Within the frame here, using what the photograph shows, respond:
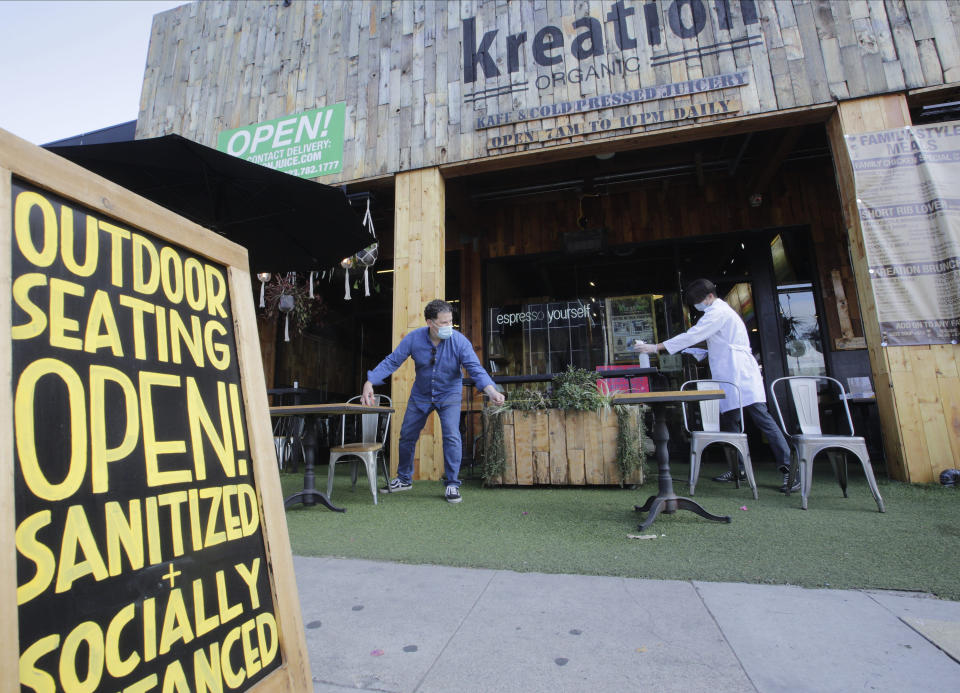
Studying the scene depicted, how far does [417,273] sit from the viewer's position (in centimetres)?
546

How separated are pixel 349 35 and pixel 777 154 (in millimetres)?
5507

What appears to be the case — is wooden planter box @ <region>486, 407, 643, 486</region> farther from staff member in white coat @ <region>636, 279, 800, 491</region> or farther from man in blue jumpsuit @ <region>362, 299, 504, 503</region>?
staff member in white coat @ <region>636, 279, 800, 491</region>

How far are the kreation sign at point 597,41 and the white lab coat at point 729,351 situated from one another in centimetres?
284

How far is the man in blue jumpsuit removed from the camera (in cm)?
417

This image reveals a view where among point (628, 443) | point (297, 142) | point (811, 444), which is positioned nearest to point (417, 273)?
point (297, 142)

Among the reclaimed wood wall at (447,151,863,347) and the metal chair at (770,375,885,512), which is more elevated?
the reclaimed wood wall at (447,151,863,347)

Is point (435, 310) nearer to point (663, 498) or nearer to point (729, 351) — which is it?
point (663, 498)

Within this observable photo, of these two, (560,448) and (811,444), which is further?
(560,448)

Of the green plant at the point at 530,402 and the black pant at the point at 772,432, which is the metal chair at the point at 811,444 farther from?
the green plant at the point at 530,402

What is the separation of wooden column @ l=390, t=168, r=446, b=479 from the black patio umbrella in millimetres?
777

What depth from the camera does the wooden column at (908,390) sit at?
4.04 meters

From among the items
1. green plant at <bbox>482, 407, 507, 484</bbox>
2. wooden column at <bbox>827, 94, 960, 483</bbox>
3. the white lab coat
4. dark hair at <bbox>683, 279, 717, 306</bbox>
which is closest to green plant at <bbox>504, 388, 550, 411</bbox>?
green plant at <bbox>482, 407, 507, 484</bbox>

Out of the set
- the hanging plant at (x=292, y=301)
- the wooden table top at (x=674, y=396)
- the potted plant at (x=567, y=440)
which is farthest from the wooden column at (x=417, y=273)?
the wooden table top at (x=674, y=396)

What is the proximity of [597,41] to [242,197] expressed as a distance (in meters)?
4.09
